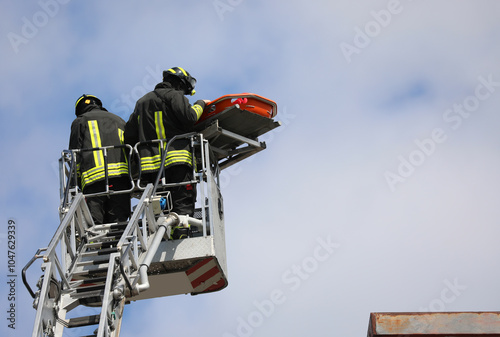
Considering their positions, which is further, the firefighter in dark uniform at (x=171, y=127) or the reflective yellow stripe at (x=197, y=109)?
the reflective yellow stripe at (x=197, y=109)

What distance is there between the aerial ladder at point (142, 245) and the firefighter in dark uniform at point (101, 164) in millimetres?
132

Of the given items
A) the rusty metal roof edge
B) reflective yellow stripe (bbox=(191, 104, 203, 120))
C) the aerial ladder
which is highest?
reflective yellow stripe (bbox=(191, 104, 203, 120))

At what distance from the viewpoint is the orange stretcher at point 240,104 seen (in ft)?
41.4

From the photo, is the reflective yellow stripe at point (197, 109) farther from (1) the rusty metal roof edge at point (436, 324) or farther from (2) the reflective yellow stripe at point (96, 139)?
(1) the rusty metal roof edge at point (436, 324)

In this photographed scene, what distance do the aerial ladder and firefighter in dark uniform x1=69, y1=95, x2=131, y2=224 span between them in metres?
0.13

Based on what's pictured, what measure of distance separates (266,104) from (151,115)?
5.47 feet

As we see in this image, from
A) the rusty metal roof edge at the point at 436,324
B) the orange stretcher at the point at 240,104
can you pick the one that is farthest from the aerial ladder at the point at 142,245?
the rusty metal roof edge at the point at 436,324

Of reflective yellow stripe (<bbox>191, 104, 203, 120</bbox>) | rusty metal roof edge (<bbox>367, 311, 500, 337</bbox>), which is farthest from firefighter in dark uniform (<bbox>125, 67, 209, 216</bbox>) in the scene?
rusty metal roof edge (<bbox>367, 311, 500, 337</bbox>)

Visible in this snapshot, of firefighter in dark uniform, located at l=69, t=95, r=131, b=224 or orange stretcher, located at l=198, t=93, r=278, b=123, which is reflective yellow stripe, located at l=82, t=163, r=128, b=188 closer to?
firefighter in dark uniform, located at l=69, t=95, r=131, b=224

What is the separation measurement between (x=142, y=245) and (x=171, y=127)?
2.44 m

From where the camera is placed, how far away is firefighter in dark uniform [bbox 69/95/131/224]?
12.2 m

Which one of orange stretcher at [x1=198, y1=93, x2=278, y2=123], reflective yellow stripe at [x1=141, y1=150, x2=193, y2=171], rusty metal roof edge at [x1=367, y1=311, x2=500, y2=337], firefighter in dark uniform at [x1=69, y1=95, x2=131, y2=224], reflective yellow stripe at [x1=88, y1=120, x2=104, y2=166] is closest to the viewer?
rusty metal roof edge at [x1=367, y1=311, x2=500, y2=337]

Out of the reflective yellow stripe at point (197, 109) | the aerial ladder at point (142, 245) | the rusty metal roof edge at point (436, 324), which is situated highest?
the reflective yellow stripe at point (197, 109)

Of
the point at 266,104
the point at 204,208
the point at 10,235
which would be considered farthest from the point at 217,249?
the point at 10,235
